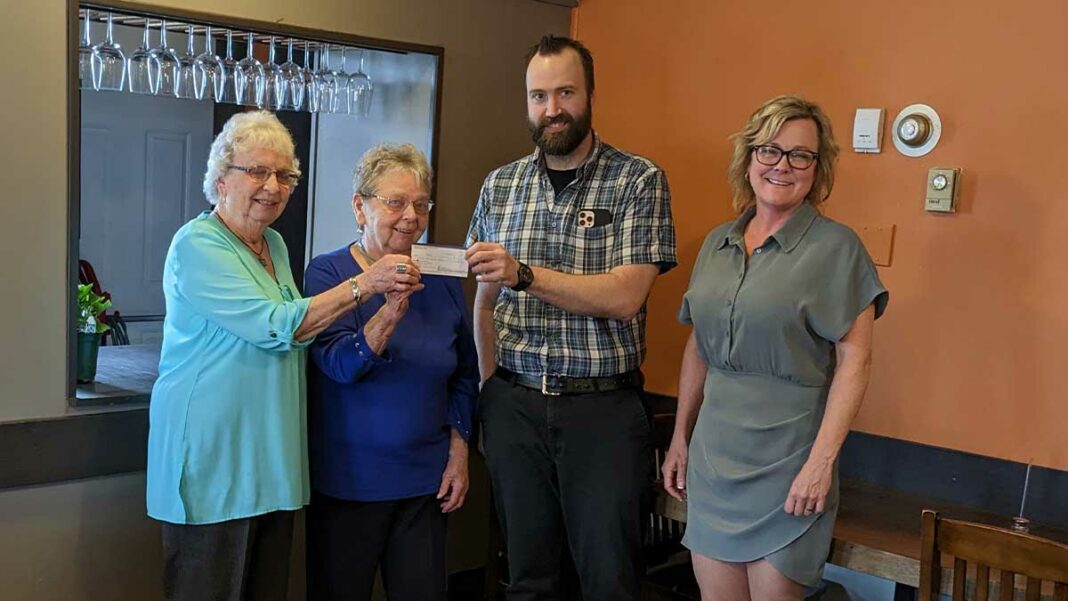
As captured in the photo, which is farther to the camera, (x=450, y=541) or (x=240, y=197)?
(x=450, y=541)

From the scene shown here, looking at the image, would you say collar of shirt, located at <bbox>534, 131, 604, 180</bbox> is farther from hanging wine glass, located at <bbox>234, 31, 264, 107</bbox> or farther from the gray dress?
hanging wine glass, located at <bbox>234, 31, 264, 107</bbox>

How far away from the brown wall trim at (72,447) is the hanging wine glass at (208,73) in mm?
907

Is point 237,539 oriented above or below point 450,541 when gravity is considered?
above

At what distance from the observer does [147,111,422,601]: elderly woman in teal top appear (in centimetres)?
205

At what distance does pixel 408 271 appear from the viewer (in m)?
2.07

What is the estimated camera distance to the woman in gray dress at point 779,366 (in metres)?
2.02

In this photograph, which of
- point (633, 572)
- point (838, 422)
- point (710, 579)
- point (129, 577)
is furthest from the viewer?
point (129, 577)

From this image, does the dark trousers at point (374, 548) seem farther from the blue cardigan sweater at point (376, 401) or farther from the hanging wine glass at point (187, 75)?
the hanging wine glass at point (187, 75)

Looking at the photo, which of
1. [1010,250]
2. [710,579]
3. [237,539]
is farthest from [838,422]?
[237,539]

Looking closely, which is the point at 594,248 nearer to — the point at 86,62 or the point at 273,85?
the point at 273,85

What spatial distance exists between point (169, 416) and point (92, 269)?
1948 mm

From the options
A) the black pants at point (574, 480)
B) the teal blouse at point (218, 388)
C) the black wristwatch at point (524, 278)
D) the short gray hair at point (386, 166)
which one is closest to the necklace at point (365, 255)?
the short gray hair at point (386, 166)

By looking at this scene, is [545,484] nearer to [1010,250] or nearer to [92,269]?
[1010,250]

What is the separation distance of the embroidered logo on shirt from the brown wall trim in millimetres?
1237
